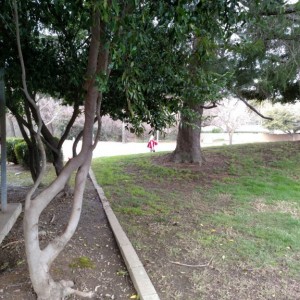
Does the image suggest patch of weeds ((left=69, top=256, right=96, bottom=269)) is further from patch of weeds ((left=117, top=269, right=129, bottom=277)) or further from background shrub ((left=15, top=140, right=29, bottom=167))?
background shrub ((left=15, top=140, right=29, bottom=167))

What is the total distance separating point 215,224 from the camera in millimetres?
4461

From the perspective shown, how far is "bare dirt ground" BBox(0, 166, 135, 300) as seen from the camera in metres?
2.80

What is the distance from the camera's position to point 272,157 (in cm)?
945

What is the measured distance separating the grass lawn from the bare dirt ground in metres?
0.30

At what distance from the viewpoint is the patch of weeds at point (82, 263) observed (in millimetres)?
3193

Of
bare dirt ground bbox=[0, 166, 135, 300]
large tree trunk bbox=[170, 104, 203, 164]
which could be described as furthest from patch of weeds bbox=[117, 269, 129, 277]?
large tree trunk bbox=[170, 104, 203, 164]

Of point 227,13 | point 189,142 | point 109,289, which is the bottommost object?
point 109,289

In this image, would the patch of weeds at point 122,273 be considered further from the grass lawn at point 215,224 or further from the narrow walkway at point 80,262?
the grass lawn at point 215,224

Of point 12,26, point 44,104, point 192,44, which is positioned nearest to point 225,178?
point 192,44

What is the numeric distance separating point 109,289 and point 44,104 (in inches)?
737

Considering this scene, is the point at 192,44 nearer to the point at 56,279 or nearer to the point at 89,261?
the point at 89,261

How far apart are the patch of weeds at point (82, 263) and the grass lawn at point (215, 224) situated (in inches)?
21.0

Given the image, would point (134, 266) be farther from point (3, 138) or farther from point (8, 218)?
point (3, 138)

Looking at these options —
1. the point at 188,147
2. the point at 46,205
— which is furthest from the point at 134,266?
the point at 188,147
